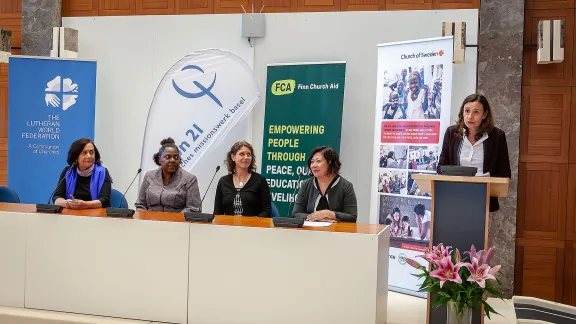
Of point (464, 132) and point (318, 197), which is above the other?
point (464, 132)

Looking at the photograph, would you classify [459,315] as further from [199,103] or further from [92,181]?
[199,103]

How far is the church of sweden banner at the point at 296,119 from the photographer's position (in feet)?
17.6

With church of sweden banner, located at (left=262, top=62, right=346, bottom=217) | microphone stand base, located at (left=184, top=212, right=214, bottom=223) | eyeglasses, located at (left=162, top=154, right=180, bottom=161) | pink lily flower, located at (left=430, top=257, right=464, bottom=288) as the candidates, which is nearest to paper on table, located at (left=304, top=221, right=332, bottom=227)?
microphone stand base, located at (left=184, top=212, right=214, bottom=223)

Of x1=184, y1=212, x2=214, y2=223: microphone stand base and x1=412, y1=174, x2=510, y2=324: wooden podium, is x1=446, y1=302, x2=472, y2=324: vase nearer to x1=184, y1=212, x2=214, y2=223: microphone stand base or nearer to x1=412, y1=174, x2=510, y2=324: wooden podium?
x1=412, y1=174, x2=510, y2=324: wooden podium

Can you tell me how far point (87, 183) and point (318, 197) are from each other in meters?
1.64

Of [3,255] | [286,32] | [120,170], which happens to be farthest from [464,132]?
[120,170]

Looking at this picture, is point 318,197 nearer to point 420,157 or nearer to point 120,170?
point 420,157

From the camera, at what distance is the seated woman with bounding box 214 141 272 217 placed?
4414 millimetres

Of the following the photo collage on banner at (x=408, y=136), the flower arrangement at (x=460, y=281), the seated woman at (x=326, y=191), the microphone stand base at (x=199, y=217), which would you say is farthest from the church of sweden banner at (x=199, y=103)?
the flower arrangement at (x=460, y=281)

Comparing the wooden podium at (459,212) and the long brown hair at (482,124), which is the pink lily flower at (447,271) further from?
the long brown hair at (482,124)

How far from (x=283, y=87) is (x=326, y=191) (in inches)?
65.9

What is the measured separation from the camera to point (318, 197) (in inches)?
164

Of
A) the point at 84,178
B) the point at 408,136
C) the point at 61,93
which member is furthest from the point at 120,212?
the point at 61,93

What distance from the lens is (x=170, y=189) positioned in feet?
14.7
